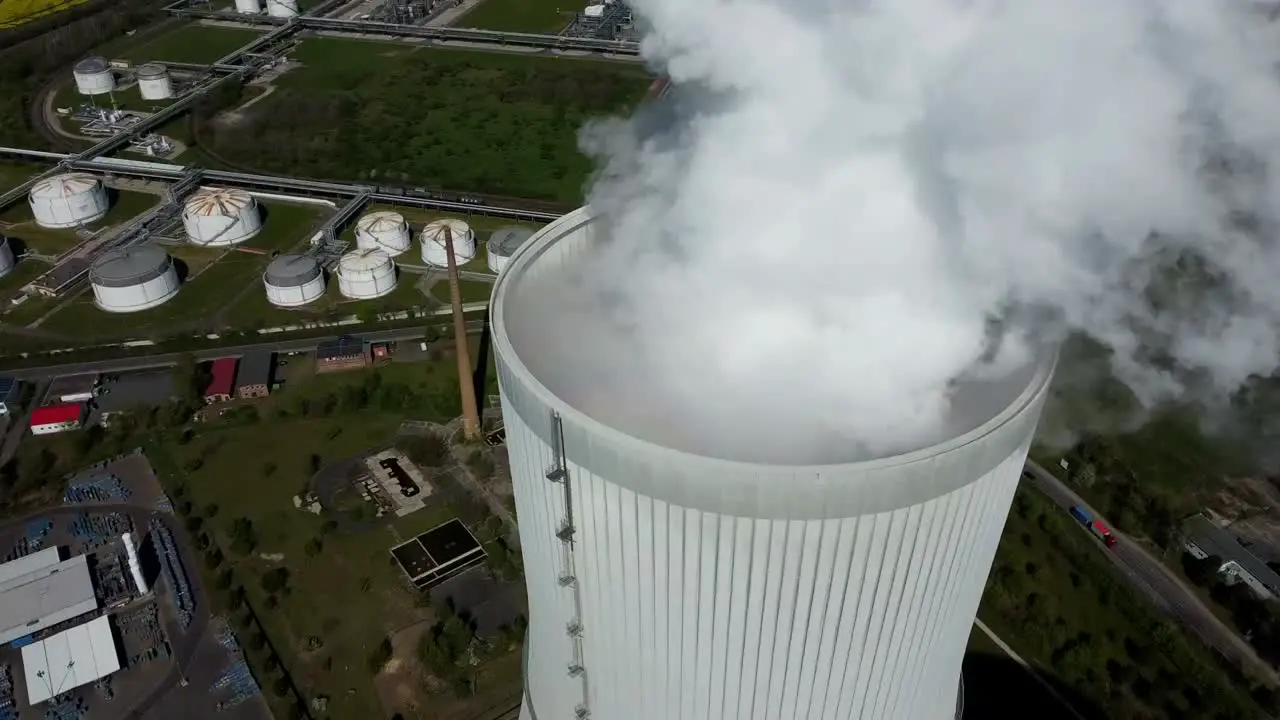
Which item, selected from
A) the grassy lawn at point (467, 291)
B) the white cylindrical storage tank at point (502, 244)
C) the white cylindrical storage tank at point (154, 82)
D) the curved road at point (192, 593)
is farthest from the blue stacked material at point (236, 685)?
the white cylindrical storage tank at point (154, 82)

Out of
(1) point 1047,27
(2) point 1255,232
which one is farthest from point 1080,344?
(1) point 1047,27

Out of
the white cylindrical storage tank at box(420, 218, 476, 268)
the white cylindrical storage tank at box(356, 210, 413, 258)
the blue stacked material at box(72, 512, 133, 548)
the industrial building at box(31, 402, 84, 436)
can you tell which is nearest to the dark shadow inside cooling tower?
the blue stacked material at box(72, 512, 133, 548)

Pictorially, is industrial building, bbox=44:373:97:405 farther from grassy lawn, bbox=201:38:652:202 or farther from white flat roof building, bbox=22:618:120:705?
grassy lawn, bbox=201:38:652:202

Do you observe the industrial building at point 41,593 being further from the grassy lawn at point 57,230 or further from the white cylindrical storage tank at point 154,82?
the white cylindrical storage tank at point 154,82

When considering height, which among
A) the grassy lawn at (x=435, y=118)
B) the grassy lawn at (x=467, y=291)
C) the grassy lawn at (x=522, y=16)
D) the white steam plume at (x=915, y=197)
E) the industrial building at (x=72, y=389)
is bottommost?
the industrial building at (x=72, y=389)

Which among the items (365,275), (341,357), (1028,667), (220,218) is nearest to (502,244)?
(365,275)

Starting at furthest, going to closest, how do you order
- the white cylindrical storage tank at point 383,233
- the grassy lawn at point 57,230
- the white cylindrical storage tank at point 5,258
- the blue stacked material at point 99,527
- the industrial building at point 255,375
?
the grassy lawn at point 57,230
the white cylindrical storage tank at point 383,233
the white cylindrical storage tank at point 5,258
the industrial building at point 255,375
the blue stacked material at point 99,527
